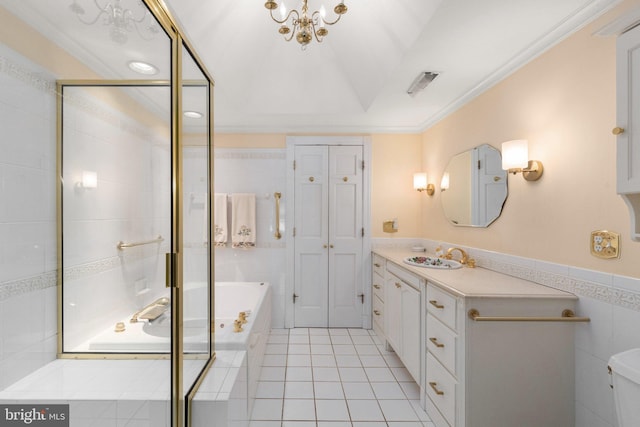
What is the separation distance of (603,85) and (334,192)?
7.67 feet

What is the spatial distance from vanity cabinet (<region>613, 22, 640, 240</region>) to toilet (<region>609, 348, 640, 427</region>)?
420 millimetres

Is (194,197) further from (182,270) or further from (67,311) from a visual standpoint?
(67,311)

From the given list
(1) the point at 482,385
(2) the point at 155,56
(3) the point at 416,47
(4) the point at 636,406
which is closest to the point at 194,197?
(2) the point at 155,56

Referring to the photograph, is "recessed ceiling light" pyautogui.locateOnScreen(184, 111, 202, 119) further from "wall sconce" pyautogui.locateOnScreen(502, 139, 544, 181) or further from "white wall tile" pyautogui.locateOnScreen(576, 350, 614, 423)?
"white wall tile" pyautogui.locateOnScreen(576, 350, 614, 423)

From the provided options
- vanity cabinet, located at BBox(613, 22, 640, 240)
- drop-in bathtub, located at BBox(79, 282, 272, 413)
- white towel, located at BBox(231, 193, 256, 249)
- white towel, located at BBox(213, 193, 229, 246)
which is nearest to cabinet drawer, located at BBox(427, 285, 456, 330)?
vanity cabinet, located at BBox(613, 22, 640, 240)

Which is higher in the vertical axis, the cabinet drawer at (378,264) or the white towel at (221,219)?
the white towel at (221,219)

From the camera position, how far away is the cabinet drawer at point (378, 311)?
9.53ft

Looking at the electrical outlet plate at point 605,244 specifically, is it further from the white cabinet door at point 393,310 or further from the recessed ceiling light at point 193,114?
the recessed ceiling light at point 193,114

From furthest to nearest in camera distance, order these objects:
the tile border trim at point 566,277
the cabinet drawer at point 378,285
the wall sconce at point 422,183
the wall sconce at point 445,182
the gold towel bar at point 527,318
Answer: the wall sconce at point 422,183, the cabinet drawer at point 378,285, the wall sconce at point 445,182, the gold towel bar at point 527,318, the tile border trim at point 566,277

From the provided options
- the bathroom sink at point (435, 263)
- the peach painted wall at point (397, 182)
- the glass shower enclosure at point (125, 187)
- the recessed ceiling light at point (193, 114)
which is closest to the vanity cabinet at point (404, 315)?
the bathroom sink at point (435, 263)

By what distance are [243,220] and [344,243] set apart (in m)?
1.19

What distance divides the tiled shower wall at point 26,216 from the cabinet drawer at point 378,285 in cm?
253

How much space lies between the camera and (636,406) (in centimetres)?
89

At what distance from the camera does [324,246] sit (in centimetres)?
332
